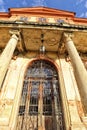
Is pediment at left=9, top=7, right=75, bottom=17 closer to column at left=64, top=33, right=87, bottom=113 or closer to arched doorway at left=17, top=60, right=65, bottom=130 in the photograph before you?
arched doorway at left=17, top=60, right=65, bottom=130

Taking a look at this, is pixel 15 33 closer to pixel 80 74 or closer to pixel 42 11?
pixel 80 74

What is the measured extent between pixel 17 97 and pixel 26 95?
74 centimetres

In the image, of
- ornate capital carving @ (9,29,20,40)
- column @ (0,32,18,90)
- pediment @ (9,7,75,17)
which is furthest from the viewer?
pediment @ (9,7,75,17)

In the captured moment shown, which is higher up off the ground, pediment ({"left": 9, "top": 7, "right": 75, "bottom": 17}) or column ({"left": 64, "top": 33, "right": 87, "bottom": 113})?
pediment ({"left": 9, "top": 7, "right": 75, "bottom": 17})

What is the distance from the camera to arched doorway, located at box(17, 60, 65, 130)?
7.91m

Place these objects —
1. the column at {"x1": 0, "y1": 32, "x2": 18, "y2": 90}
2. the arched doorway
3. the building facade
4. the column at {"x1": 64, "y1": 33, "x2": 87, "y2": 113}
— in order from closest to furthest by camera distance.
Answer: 1. the column at {"x1": 64, "y1": 33, "x2": 87, "y2": 113}
2. the column at {"x1": 0, "y1": 32, "x2": 18, "y2": 90}
3. the building facade
4. the arched doorway

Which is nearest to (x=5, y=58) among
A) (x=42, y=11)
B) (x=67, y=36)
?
(x=67, y=36)

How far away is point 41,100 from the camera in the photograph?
892 centimetres

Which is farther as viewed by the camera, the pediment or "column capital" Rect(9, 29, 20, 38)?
the pediment

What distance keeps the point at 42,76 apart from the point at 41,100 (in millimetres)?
1983

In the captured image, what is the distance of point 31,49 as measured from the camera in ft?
38.8

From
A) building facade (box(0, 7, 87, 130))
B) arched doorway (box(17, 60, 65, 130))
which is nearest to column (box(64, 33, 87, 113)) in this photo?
building facade (box(0, 7, 87, 130))

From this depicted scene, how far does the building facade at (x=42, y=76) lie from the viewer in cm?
757

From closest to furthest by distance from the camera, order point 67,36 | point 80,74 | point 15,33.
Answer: point 80,74 → point 15,33 → point 67,36
